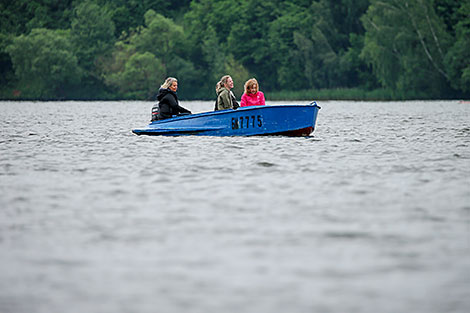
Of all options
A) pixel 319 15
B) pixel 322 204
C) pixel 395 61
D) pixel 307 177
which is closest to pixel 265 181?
pixel 307 177

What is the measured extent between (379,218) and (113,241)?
99.0 inches

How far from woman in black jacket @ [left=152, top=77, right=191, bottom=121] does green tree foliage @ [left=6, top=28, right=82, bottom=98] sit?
64.2m

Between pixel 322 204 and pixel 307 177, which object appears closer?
pixel 322 204

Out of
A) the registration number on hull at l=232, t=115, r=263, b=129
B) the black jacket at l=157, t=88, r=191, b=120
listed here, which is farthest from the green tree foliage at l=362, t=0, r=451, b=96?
the registration number on hull at l=232, t=115, r=263, b=129

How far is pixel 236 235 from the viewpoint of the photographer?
6.88 meters

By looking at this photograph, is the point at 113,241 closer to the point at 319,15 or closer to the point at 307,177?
the point at 307,177

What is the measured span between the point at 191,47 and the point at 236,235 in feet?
266

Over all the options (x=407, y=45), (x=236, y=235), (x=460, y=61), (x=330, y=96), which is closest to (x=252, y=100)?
(x=236, y=235)

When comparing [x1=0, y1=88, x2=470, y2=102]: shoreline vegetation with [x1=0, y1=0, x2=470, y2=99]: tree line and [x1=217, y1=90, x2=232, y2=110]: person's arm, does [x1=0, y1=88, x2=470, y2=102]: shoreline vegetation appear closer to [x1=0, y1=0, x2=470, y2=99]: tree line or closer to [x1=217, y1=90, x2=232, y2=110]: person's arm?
[x1=0, y1=0, x2=470, y2=99]: tree line

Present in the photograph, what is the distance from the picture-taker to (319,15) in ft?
254

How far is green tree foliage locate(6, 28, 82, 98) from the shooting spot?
81562 millimetres

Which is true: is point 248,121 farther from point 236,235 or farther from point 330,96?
point 330,96

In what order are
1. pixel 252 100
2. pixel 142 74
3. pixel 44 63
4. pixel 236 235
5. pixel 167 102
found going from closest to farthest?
1. pixel 236 235
2. pixel 252 100
3. pixel 167 102
4. pixel 142 74
5. pixel 44 63

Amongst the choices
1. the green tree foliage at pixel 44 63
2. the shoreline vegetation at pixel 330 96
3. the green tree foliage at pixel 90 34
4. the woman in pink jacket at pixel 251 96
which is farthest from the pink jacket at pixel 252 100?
the green tree foliage at pixel 90 34
